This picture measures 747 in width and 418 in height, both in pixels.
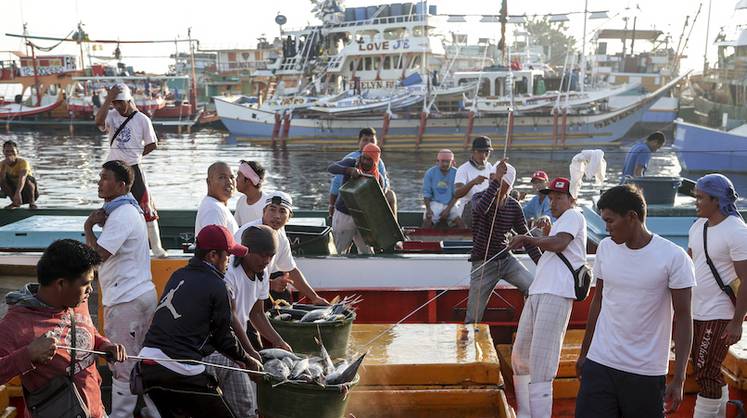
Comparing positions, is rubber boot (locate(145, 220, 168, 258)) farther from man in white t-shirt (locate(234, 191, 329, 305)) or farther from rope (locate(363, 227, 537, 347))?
rope (locate(363, 227, 537, 347))

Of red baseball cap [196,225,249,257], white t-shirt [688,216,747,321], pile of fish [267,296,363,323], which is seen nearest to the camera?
red baseball cap [196,225,249,257]

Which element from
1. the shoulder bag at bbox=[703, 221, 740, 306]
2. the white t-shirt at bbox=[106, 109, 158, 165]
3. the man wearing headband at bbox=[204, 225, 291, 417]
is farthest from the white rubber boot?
the white t-shirt at bbox=[106, 109, 158, 165]

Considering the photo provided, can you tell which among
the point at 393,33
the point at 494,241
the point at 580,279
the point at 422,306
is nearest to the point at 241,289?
the point at 580,279

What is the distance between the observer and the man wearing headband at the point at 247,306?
4.58 m

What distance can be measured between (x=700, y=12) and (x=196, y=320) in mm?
47569

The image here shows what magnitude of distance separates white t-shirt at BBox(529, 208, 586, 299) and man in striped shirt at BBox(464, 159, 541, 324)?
0.80 metres

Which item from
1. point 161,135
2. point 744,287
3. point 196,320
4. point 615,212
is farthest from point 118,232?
point 161,135

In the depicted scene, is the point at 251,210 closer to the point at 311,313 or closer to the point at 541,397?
the point at 311,313

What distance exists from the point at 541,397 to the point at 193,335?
253 cm

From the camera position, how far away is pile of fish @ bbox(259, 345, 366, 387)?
4.44 meters

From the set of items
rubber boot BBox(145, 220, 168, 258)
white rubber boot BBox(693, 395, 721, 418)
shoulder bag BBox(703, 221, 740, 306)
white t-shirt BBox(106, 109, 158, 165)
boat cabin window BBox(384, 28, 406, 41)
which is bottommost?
white rubber boot BBox(693, 395, 721, 418)

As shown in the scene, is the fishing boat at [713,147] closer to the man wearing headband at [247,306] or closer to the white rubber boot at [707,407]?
the white rubber boot at [707,407]

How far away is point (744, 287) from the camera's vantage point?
462 cm

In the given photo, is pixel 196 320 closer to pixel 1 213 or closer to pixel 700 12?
pixel 1 213
